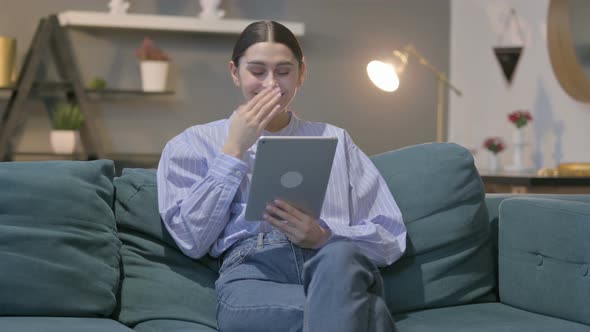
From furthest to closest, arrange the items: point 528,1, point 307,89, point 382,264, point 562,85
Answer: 1. point 307,89
2. point 528,1
3. point 562,85
4. point 382,264

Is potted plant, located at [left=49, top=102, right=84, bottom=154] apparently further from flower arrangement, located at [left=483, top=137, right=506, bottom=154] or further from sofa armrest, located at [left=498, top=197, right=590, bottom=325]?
sofa armrest, located at [left=498, top=197, right=590, bottom=325]

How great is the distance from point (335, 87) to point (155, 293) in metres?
3.41

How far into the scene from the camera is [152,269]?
2018mm

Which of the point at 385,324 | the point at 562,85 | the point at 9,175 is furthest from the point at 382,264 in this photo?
the point at 562,85

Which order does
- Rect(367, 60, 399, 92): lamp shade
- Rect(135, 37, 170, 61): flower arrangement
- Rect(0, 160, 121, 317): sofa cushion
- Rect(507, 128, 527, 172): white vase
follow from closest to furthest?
Result: Rect(0, 160, 121, 317): sofa cushion
Rect(367, 60, 399, 92): lamp shade
Rect(507, 128, 527, 172): white vase
Rect(135, 37, 170, 61): flower arrangement

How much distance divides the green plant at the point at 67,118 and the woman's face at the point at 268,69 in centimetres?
261

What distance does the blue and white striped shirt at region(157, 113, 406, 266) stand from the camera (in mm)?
1938

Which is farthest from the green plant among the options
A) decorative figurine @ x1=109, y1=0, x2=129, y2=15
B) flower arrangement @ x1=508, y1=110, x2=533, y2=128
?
flower arrangement @ x1=508, y1=110, x2=533, y2=128

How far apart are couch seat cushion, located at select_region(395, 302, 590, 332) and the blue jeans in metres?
0.30

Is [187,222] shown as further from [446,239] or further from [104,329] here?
[446,239]

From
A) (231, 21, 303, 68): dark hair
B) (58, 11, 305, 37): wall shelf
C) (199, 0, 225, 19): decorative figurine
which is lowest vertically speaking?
(231, 21, 303, 68): dark hair

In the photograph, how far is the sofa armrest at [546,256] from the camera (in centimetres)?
198

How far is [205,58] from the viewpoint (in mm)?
4957

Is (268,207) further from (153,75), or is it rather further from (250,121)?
(153,75)
